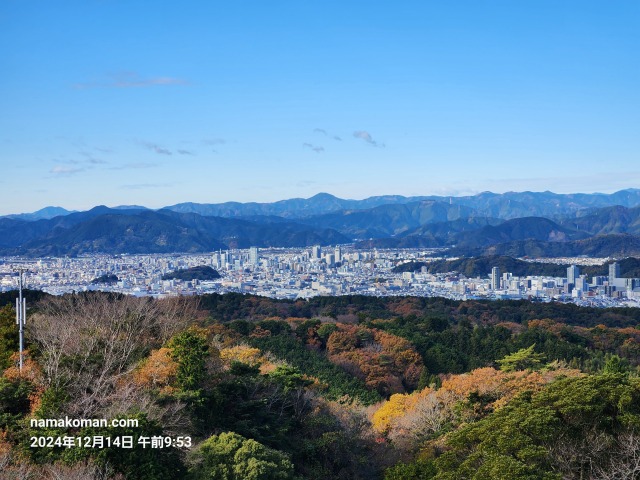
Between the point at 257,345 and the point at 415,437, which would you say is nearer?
the point at 415,437

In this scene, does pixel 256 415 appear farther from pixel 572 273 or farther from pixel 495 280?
pixel 572 273

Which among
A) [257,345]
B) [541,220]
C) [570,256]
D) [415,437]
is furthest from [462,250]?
[415,437]

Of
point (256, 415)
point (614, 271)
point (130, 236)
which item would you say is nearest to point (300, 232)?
point (130, 236)

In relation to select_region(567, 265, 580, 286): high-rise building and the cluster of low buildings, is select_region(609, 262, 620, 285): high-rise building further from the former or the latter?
select_region(567, 265, 580, 286): high-rise building

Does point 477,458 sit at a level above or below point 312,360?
above

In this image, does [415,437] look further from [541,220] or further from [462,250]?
[541,220]

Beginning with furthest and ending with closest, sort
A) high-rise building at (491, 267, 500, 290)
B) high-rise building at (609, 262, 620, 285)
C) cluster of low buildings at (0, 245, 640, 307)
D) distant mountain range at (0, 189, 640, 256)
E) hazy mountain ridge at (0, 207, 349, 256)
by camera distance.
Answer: distant mountain range at (0, 189, 640, 256) < hazy mountain ridge at (0, 207, 349, 256) < high-rise building at (491, 267, 500, 290) < high-rise building at (609, 262, 620, 285) < cluster of low buildings at (0, 245, 640, 307)

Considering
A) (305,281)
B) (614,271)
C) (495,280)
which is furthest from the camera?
(305,281)

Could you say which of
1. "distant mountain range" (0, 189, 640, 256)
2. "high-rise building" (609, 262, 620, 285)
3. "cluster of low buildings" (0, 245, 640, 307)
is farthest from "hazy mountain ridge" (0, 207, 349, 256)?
"high-rise building" (609, 262, 620, 285)

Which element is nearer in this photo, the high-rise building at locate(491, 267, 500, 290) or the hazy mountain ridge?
the high-rise building at locate(491, 267, 500, 290)
